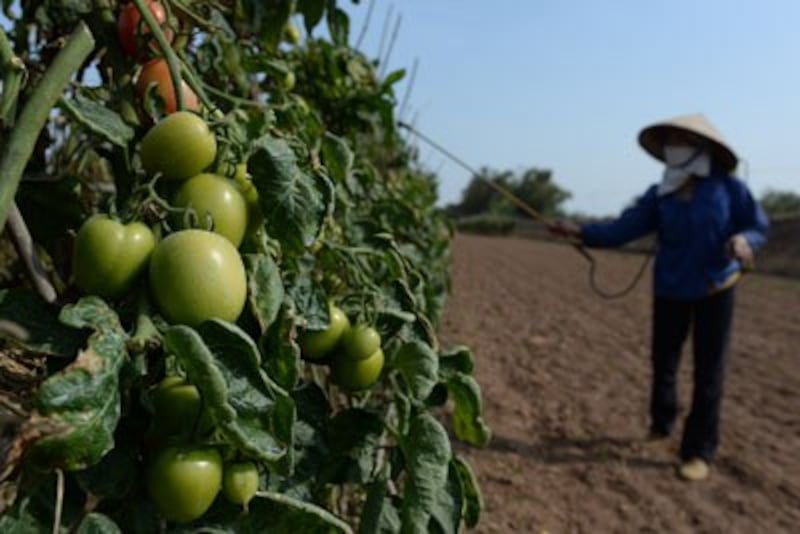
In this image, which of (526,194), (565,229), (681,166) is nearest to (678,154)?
(681,166)

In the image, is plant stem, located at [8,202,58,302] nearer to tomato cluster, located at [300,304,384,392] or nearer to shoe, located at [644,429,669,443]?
tomato cluster, located at [300,304,384,392]

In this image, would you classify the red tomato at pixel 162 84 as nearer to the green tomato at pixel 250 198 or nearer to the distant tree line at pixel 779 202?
the green tomato at pixel 250 198

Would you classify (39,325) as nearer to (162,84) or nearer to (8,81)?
(8,81)

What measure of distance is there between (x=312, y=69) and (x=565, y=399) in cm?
295

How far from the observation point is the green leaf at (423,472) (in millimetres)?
803

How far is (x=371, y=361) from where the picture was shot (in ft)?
2.93

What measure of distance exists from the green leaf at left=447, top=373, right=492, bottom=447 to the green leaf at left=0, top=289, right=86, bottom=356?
1.58ft

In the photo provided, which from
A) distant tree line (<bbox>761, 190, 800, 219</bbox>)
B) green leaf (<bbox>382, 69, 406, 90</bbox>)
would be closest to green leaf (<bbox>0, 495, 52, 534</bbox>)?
green leaf (<bbox>382, 69, 406, 90</bbox>)

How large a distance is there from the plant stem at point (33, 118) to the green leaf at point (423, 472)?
50 cm

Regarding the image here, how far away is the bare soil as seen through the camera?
9.44 feet

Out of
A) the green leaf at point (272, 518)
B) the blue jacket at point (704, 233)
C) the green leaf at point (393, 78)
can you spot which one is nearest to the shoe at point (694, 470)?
the blue jacket at point (704, 233)

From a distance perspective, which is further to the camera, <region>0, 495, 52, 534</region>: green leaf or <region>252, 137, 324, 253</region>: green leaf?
<region>252, 137, 324, 253</region>: green leaf

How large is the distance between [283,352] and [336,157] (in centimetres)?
55

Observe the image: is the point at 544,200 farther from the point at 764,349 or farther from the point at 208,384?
the point at 208,384
